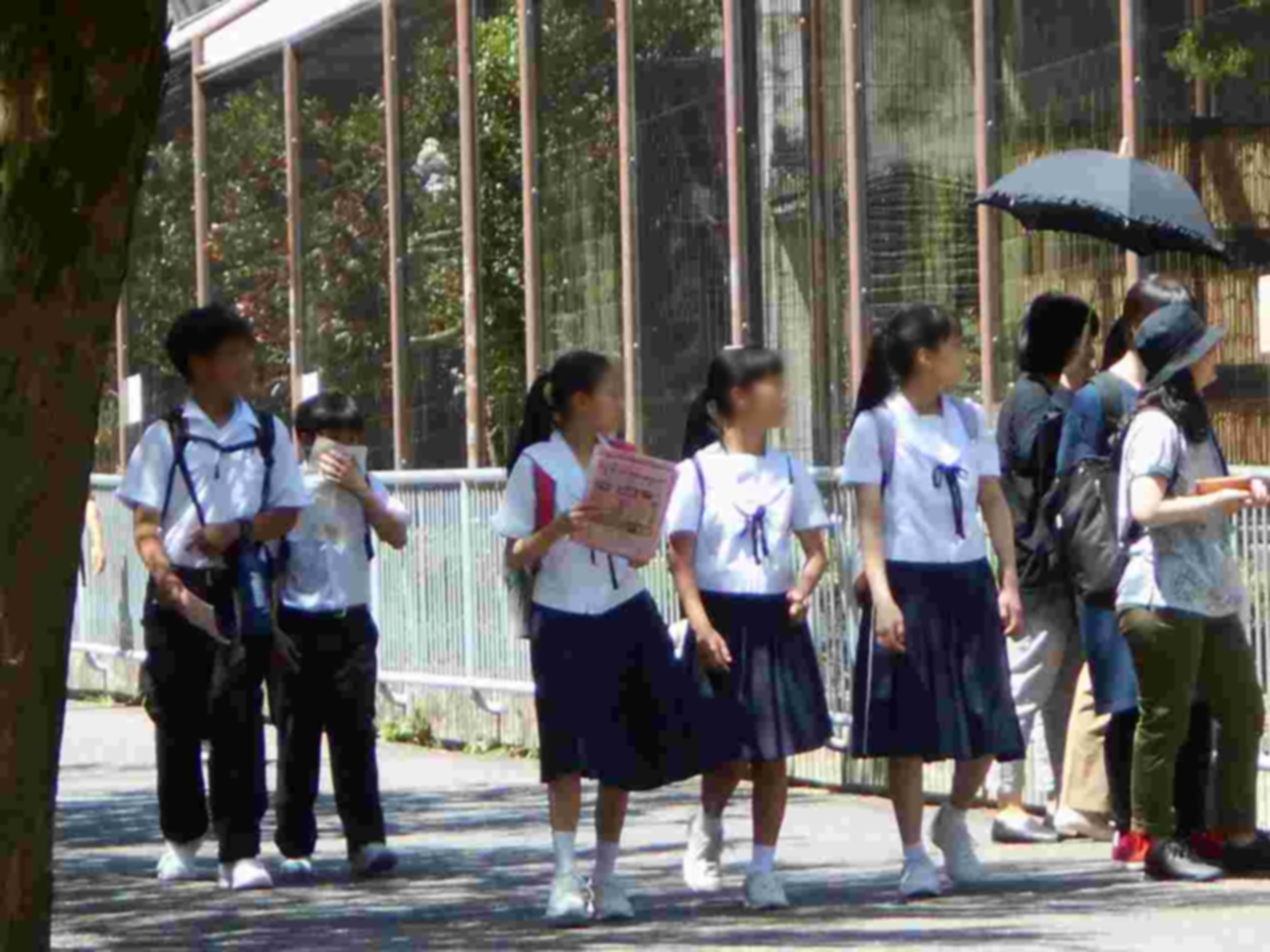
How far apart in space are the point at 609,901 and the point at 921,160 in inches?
211

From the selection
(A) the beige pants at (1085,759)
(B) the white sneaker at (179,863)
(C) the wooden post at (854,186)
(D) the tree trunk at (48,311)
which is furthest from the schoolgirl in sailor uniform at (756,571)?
(C) the wooden post at (854,186)

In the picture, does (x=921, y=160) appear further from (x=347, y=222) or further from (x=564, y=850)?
(x=347, y=222)

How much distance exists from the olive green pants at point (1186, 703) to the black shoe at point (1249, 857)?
0.08 meters

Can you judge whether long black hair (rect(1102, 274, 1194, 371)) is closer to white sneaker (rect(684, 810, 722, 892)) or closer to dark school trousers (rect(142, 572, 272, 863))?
white sneaker (rect(684, 810, 722, 892))

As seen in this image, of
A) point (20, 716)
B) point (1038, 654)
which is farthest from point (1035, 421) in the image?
point (20, 716)

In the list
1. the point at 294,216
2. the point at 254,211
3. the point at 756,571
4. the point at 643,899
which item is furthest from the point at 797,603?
the point at 254,211

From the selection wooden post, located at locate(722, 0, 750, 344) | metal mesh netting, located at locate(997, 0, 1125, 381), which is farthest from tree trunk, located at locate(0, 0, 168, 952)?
wooden post, located at locate(722, 0, 750, 344)

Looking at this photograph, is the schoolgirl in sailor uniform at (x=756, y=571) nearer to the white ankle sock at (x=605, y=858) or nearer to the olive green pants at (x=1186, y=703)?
the white ankle sock at (x=605, y=858)

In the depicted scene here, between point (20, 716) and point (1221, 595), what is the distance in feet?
14.6

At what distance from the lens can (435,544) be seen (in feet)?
57.9

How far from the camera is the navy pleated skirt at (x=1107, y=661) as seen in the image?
10844 mm

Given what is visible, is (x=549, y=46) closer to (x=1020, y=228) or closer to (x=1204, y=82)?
(x=1020, y=228)

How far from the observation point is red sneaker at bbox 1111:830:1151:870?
10.5 metres

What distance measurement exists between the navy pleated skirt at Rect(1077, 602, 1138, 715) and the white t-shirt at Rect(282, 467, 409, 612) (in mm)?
2515
